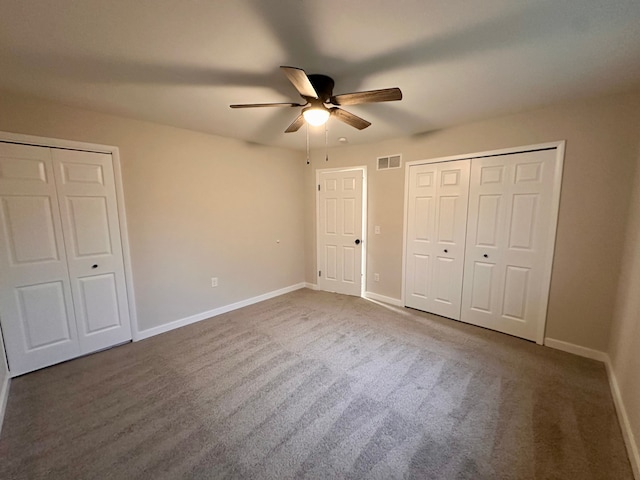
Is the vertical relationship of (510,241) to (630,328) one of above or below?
above

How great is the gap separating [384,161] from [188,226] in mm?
2795

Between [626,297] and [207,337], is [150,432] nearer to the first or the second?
[207,337]

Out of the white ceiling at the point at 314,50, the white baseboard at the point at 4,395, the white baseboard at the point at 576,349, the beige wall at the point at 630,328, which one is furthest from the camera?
the white baseboard at the point at 576,349

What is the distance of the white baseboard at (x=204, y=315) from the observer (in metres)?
2.93

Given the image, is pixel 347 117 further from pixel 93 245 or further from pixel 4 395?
pixel 4 395

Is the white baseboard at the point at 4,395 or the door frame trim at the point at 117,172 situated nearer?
the white baseboard at the point at 4,395

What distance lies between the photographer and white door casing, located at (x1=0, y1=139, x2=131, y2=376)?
2.18 metres

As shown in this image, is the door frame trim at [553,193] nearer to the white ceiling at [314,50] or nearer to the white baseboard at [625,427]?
the white ceiling at [314,50]

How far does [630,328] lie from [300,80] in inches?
112

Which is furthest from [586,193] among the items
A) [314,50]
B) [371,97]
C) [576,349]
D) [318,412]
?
[318,412]

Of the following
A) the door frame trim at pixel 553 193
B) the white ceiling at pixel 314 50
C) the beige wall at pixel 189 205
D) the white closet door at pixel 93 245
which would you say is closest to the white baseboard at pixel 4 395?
the white closet door at pixel 93 245

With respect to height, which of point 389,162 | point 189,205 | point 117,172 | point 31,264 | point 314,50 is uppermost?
point 314,50

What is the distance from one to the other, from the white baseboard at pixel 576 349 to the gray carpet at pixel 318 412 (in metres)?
0.12

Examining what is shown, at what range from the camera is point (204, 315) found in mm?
3387
